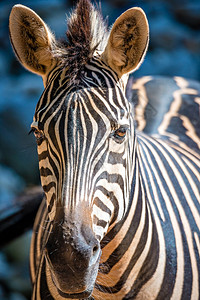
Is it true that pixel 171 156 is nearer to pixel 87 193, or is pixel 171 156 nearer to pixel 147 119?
pixel 147 119

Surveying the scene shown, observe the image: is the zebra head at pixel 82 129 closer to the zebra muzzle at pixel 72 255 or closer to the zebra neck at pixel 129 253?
the zebra muzzle at pixel 72 255

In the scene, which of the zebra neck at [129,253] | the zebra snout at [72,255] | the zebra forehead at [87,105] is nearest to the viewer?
the zebra snout at [72,255]

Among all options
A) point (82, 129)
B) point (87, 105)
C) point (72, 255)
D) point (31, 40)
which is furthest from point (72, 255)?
point (31, 40)

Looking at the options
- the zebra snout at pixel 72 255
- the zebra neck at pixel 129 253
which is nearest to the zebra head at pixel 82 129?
the zebra snout at pixel 72 255

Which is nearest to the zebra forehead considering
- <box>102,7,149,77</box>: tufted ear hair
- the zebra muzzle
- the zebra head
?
the zebra head

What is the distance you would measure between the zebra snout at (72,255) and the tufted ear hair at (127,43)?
0.85 meters

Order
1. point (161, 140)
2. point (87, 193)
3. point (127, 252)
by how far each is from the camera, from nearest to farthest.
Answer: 1. point (87, 193)
2. point (127, 252)
3. point (161, 140)

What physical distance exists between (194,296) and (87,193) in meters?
0.97

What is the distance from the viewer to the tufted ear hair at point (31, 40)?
1.95 m

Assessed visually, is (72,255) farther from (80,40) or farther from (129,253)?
(80,40)

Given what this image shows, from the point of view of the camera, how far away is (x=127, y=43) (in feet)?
6.36

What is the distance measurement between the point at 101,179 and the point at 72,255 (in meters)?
0.35

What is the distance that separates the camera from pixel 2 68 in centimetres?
826

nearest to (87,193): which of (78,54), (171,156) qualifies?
(78,54)
